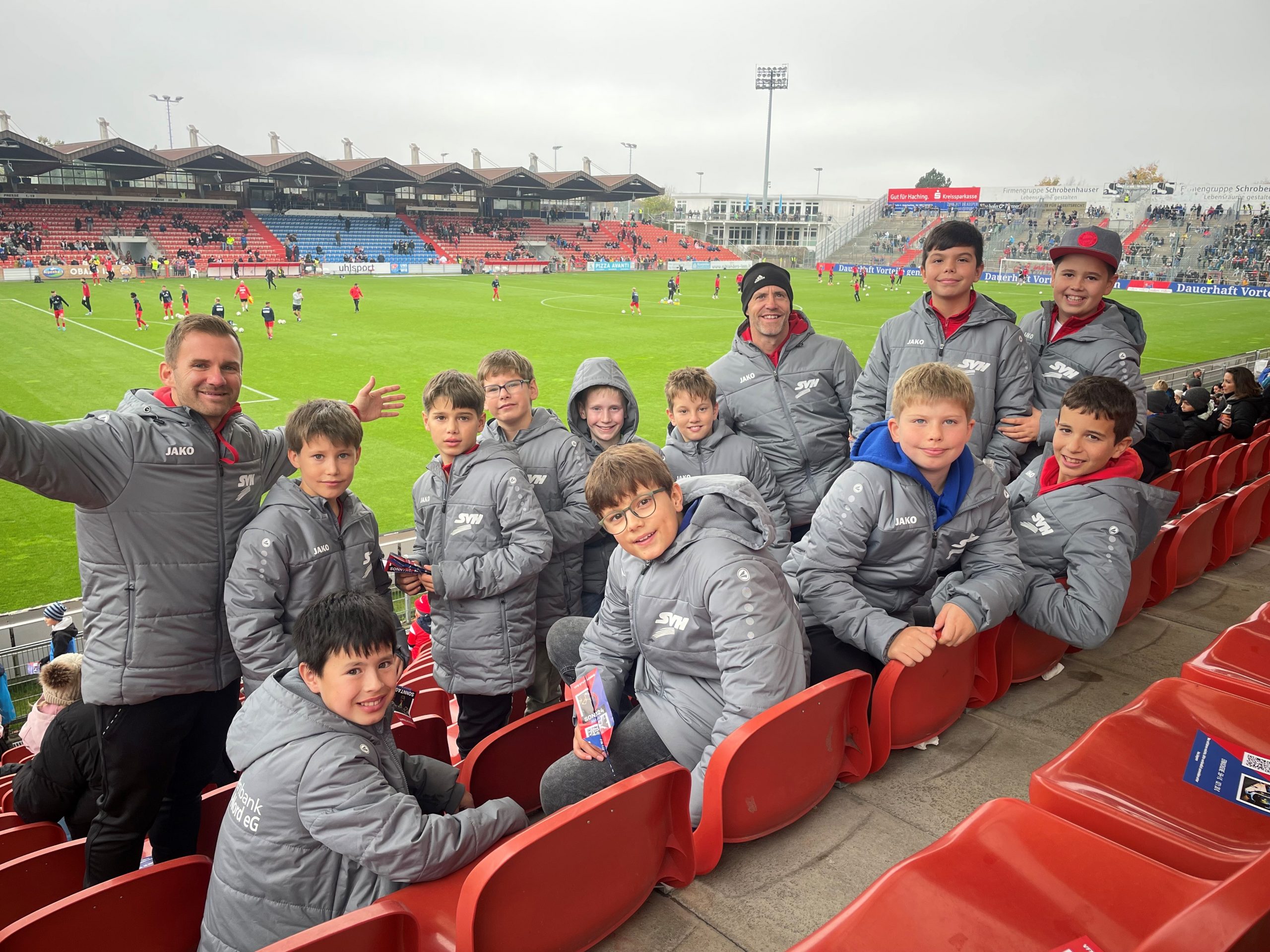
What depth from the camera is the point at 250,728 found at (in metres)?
2.15

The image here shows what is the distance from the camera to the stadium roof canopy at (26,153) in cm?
3941

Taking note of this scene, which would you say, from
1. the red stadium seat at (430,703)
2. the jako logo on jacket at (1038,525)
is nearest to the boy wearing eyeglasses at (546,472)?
the red stadium seat at (430,703)

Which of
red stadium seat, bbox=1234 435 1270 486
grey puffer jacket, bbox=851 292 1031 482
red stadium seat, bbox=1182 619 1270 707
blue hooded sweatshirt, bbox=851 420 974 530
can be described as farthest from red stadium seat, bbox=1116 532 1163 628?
red stadium seat, bbox=1234 435 1270 486

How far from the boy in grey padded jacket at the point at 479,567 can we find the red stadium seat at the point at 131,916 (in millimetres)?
1352

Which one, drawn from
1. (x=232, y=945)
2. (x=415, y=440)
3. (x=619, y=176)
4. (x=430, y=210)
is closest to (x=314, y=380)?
(x=415, y=440)

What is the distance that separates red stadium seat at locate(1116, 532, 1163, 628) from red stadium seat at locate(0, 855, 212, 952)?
393cm

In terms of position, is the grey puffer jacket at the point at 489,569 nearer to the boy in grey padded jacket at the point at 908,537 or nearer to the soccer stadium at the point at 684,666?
the soccer stadium at the point at 684,666

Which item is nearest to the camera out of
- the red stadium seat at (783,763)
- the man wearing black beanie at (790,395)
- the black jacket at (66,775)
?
the red stadium seat at (783,763)

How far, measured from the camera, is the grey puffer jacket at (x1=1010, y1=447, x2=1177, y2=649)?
3.16m

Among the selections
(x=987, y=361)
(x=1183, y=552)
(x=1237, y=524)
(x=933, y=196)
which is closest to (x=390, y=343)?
(x=987, y=361)

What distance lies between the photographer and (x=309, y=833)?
2.07 metres

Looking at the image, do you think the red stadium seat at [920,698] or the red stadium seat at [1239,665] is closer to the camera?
the red stadium seat at [1239,665]

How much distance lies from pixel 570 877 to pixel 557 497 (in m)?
2.23

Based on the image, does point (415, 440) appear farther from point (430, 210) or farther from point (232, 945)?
point (430, 210)
